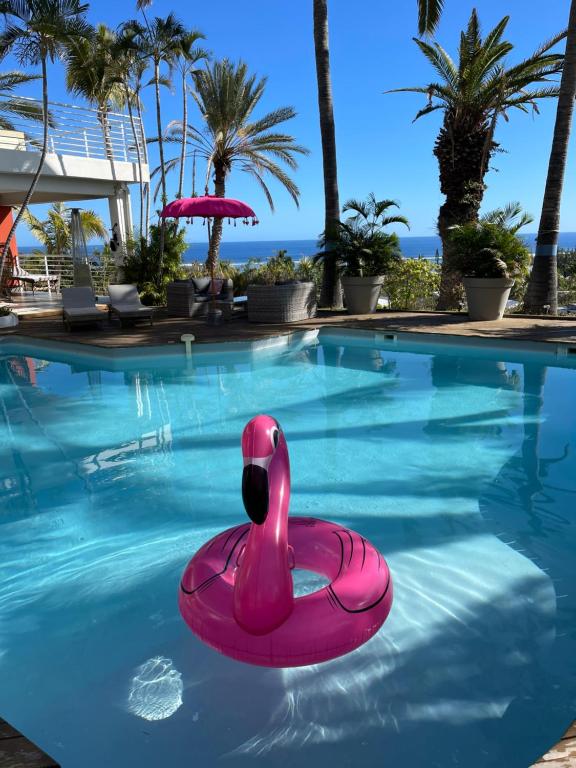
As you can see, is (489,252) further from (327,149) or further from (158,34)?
(158,34)

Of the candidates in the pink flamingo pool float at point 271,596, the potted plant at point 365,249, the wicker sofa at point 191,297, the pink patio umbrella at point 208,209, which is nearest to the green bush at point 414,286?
the potted plant at point 365,249

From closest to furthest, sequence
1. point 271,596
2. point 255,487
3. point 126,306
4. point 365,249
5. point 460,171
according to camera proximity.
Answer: point 255,487, point 271,596, point 126,306, point 365,249, point 460,171

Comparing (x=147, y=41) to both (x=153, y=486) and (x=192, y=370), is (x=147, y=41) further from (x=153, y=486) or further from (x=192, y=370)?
(x=153, y=486)

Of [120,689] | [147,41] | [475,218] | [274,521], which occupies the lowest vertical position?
[120,689]

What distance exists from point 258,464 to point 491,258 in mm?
9524

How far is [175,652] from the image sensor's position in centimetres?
319

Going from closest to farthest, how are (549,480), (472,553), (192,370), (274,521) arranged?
(274,521) → (472,553) → (549,480) → (192,370)

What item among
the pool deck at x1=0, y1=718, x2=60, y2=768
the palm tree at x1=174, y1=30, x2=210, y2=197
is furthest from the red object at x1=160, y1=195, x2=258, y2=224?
the pool deck at x1=0, y1=718, x2=60, y2=768

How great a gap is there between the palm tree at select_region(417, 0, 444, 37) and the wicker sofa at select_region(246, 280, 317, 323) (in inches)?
241

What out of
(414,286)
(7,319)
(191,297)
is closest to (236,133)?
(414,286)

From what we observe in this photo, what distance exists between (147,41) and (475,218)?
8.70m

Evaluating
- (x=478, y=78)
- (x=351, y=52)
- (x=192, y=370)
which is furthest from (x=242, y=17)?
(x=192, y=370)

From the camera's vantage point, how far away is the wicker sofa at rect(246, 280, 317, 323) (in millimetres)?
11766

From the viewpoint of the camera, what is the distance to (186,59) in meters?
15.1
